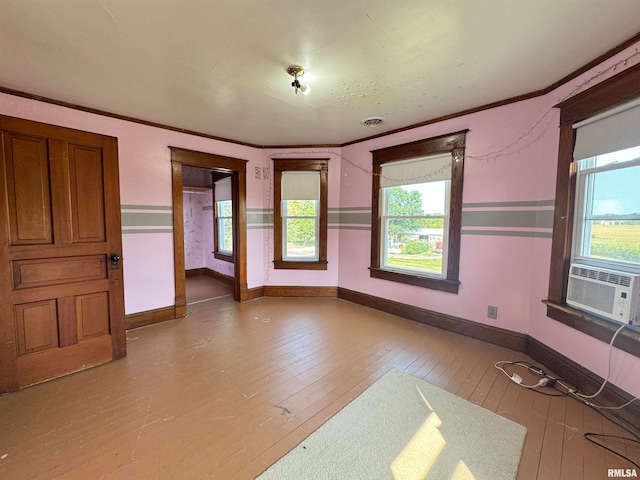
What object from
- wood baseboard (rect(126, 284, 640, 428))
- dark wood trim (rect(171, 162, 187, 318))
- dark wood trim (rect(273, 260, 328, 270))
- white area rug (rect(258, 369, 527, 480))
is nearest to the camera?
white area rug (rect(258, 369, 527, 480))

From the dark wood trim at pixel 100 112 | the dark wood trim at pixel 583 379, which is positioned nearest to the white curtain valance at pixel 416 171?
the dark wood trim at pixel 583 379

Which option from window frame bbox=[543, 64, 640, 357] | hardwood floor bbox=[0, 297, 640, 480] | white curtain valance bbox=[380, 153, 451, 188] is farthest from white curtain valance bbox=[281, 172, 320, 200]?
window frame bbox=[543, 64, 640, 357]

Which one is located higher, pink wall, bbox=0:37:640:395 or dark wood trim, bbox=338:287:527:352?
pink wall, bbox=0:37:640:395

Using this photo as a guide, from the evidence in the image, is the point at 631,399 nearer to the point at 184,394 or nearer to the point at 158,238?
the point at 184,394

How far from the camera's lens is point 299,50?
1928 millimetres

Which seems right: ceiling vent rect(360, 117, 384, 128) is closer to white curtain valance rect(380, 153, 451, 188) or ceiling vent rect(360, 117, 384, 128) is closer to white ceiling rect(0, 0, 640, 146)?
white ceiling rect(0, 0, 640, 146)

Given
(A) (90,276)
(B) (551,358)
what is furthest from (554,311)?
(A) (90,276)

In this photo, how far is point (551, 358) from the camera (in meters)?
2.43

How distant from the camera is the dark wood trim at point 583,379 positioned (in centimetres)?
180

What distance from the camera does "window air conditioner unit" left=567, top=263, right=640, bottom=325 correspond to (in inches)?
71.6

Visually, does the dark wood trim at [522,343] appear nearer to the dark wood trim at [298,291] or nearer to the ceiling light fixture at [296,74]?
the dark wood trim at [298,291]

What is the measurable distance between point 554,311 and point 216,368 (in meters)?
3.08

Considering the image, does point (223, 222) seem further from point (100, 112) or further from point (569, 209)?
point (569, 209)

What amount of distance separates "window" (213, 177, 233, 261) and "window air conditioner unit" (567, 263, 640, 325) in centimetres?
512
